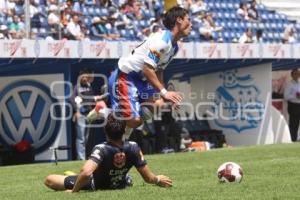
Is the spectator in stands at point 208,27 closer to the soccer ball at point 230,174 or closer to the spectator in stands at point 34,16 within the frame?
the spectator in stands at point 34,16

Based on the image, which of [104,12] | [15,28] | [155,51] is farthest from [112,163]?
[104,12]

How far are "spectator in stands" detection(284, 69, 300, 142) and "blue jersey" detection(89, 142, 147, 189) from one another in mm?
15010

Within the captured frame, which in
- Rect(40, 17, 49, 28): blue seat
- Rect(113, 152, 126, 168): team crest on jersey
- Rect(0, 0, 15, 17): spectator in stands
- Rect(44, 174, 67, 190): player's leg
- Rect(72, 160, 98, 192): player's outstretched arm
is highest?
Rect(0, 0, 15, 17): spectator in stands

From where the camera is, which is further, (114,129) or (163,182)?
(163,182)

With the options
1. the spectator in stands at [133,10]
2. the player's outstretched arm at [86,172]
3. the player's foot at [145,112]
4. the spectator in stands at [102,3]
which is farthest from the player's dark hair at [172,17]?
the spectator in stands at [133,10]

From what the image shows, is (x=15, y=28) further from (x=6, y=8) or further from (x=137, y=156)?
(x=137, y=156)

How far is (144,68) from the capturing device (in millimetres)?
10359

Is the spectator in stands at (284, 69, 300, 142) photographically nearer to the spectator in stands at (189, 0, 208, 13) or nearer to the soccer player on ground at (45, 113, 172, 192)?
the spectator in stands at (189, 0, 208, 13)

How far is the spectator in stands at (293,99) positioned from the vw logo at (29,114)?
7126 millimetres

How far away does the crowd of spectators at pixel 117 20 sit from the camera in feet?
64.1

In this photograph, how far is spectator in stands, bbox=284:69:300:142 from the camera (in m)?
23.0

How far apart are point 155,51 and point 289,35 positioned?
1676cm

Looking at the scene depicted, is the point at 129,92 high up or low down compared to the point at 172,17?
down

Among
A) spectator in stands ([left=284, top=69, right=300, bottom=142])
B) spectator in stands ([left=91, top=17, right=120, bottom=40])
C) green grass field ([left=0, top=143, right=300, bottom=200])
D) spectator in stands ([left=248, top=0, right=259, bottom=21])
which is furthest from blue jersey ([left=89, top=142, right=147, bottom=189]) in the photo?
spectator in stands ([left=248, top=0, right=259, bottom=21])
